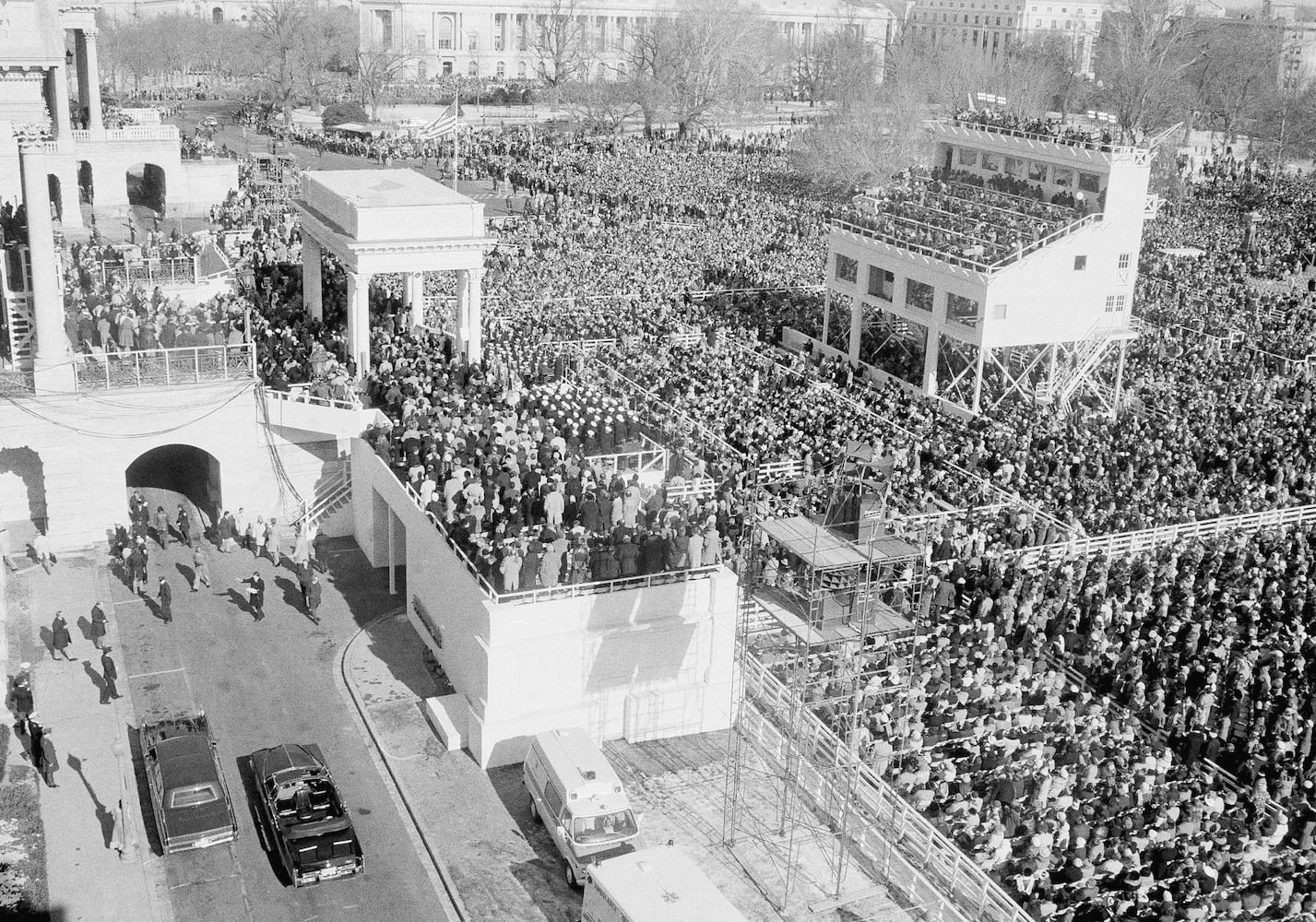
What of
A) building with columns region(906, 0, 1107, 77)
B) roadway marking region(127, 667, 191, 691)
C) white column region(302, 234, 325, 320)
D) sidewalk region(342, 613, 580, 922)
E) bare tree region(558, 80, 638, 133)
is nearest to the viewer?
sidewalk region(342, 613, 580, 922)

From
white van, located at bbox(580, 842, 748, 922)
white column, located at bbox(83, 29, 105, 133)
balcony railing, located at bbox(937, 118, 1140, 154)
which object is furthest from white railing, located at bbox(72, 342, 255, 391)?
white column, located at bbox(83, 29, 105, 133)

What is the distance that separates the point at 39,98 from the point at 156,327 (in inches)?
913

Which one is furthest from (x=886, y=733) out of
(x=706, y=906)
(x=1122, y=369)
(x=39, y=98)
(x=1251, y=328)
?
(x=39, y=98)

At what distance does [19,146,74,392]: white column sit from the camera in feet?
100

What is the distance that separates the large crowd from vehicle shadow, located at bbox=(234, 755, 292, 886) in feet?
16.6

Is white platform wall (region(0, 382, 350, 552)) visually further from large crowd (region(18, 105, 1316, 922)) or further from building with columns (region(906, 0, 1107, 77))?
building with columns (region(906, 0, 1107, 77))

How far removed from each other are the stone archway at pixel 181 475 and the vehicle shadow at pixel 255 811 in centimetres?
1146

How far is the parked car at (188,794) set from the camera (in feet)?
65.0

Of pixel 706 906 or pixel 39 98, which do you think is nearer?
pixel 706 906

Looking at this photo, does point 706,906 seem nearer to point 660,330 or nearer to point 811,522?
point 811,522

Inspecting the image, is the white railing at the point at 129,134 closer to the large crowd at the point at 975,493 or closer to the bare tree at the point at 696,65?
the large crowd at the point at 975,493

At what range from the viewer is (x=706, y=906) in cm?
1730

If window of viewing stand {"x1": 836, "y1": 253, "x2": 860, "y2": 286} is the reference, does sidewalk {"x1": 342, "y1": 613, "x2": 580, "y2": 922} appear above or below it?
below

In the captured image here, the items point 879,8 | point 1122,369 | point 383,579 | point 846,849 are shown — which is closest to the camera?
point 846,849
